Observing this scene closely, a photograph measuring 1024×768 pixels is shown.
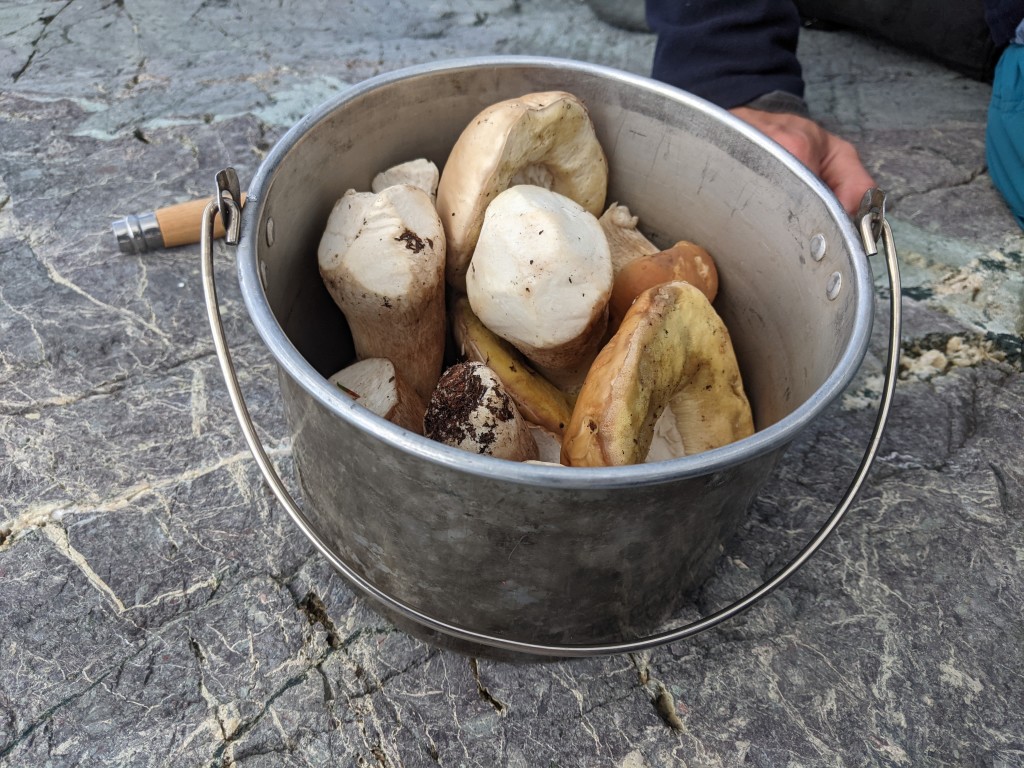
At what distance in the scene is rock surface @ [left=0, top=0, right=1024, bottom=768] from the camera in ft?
3.77

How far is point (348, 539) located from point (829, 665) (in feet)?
2.46

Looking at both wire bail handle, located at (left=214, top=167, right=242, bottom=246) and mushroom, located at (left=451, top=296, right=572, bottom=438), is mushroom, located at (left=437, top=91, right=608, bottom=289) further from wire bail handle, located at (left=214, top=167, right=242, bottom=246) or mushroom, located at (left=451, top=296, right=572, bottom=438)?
wire bail handle, located at (left=214, top=167, right=242, bottom=246)

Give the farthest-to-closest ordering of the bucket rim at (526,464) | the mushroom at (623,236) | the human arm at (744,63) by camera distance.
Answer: the human arm at (744,63), the mushroom at (623,236), the bucket rim at (526,464)

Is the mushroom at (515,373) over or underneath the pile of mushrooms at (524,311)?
underneath

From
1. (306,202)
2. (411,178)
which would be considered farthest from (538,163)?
(306,202)

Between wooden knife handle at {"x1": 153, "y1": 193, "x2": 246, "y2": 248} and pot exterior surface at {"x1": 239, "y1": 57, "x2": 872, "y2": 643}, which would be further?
wooden knife handle at {"x1": 153, "y1": 193, "x2": 246, "y2": 248}

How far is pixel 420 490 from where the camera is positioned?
90cm

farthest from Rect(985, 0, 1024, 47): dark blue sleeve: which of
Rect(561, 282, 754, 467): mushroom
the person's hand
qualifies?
Rect(561, 282, 754, 467): mushroom

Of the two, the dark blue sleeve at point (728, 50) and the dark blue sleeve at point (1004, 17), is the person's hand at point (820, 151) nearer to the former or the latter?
the dark blue sleeve at point (728, 50)

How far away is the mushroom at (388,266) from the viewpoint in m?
1.19

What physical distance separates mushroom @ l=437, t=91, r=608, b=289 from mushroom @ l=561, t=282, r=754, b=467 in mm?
309

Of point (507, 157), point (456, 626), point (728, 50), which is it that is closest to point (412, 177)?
point (507, 157)

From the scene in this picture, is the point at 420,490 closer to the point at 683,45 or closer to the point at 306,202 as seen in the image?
the point at 306,202

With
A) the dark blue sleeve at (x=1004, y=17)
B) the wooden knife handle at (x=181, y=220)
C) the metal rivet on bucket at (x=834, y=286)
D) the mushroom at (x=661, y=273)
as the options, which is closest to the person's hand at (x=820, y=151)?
the dark blue sleeve at (x=1004, y=17)
